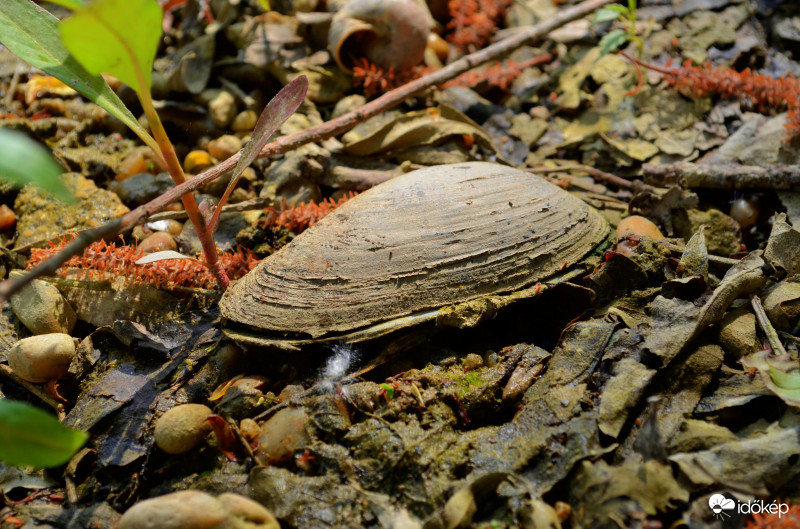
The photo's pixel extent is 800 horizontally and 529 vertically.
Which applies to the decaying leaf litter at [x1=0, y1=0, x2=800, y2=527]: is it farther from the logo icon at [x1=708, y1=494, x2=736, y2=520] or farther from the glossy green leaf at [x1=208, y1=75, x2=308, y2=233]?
the glossy green leaf at [x1=208, y1=75, x2=308, y2=233]

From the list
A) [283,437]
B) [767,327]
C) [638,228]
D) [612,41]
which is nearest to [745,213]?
[638,228]

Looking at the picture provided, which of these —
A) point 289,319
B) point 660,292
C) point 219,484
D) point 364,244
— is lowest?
point 219,484

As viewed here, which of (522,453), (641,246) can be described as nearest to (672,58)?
(641,246)

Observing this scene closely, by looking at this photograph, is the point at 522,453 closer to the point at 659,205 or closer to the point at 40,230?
the point at 659,205

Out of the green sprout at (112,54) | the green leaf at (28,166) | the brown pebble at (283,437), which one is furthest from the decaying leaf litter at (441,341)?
the green leaf at (28,166)

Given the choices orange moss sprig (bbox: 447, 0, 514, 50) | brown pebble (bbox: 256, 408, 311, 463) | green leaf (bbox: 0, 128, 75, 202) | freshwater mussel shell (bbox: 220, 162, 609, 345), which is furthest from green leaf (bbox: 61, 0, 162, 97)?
orange moss sprig (bbox: 447, 0, 514, 50)

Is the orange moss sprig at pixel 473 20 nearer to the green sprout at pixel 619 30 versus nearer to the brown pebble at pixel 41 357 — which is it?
the green sprout at pixel 619 30
